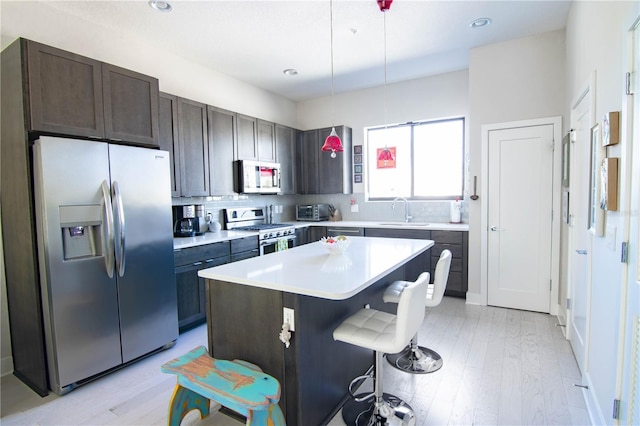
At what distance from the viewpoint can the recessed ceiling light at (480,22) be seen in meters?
3.17

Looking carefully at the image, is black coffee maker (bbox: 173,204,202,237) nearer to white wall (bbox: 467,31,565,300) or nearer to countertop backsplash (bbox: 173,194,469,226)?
countertop backsplash (bbox: 173,194,469,226)

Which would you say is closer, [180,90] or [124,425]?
[124,425]

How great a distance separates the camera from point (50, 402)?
87.8 inches

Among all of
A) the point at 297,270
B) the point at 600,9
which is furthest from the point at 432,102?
the point at 297,270

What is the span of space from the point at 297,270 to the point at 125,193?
159cm

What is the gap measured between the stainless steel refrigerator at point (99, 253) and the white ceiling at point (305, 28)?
1.30 m

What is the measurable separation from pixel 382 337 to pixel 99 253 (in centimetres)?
210

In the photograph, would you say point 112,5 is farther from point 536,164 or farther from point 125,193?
point 536,164

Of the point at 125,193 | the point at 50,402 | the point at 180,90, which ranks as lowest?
the point at 50,402

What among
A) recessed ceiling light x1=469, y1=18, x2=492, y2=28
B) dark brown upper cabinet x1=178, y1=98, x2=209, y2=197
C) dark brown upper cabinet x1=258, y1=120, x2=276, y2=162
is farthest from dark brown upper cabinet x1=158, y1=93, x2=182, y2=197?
recessed ceiling light x1=469, y1=18, x2=492, y2=28

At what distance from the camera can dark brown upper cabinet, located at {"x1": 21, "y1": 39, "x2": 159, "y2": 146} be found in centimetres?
220

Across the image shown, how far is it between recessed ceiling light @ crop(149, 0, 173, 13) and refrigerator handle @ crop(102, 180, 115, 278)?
155 centimetres

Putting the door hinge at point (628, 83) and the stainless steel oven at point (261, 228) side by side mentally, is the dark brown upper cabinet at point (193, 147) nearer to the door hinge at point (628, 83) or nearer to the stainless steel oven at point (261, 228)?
the stainless steel oven at point (261, 228)

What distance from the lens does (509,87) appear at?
3.65m
